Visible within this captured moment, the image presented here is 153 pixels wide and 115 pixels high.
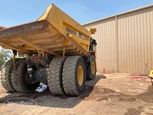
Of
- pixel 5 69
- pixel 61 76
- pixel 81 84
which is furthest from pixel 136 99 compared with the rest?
pixel 5 69

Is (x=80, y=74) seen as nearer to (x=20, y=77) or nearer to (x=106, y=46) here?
(x=20, y=77)

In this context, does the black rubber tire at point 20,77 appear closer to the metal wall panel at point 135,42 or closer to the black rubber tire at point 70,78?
the black rubber tire at point 70,78

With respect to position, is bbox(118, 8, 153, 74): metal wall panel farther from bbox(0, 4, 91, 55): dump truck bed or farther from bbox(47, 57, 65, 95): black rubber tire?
bbox(47, 57, 65, 95): black rubber tire

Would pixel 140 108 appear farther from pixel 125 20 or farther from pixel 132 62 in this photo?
pixel 125 20

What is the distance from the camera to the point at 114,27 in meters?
12.2

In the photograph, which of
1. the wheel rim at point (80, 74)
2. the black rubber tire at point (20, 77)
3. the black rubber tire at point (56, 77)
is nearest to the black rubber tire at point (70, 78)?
the black rubber tire at point (56, 77)

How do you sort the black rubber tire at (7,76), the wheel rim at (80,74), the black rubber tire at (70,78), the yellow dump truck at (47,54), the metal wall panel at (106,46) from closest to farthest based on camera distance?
the yellow dump truck at (47,54)
the black rubber tire at (70,78)
the wheel rim at (80,74)
the black rubber tire at (7,76)
the metal wall panel at (106,46)

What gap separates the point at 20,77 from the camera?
5562 millimetres

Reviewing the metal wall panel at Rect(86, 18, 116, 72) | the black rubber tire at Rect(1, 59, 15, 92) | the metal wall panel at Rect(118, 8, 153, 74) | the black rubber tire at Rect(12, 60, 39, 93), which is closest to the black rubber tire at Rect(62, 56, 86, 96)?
the black rubber tire at Rect(12, 60, 39, 93)

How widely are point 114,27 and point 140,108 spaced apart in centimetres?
914

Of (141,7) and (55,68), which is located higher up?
(141,7)

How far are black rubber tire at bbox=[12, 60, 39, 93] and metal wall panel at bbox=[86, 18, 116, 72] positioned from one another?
7.90 meters

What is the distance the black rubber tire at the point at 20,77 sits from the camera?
219 inches

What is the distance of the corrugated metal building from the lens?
1036 centimetres
